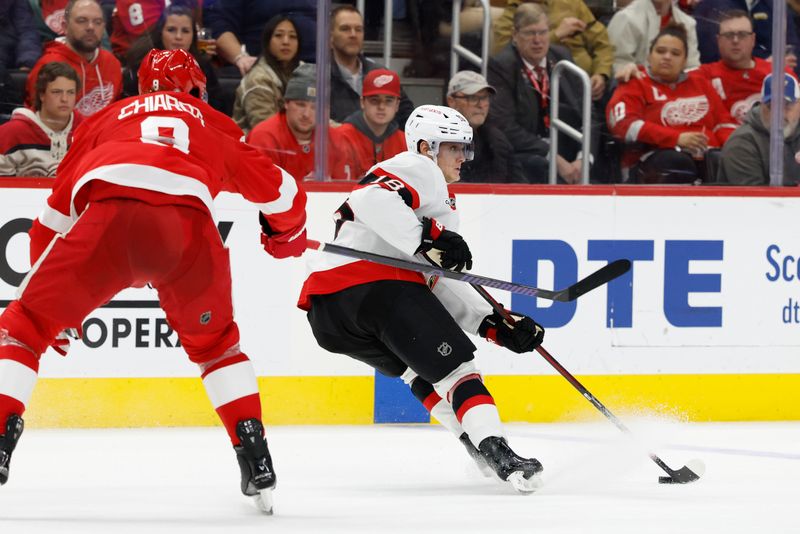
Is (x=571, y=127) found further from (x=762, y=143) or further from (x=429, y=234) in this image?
(x=429, y=234)

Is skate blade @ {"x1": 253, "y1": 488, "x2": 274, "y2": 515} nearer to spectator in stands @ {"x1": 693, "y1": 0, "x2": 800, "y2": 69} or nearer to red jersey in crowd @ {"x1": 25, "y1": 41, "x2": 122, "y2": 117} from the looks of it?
red jersey in crowd @ {"x1": 25, "y1": 41, "x2": 122, "y2": 117}

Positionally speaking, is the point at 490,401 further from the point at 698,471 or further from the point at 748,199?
the point at 748,199

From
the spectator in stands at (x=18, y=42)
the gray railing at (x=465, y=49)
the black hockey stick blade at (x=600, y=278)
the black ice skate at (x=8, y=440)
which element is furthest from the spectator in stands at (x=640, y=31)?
the black ice skate at (x=8, y=440)

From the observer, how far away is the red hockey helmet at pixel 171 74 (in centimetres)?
344

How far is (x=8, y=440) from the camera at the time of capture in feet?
Result: 10.1

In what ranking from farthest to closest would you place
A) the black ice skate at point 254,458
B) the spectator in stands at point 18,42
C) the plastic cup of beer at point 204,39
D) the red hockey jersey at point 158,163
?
the plastic cup of beer at point 204,39 < the spectator in stands at point 18,42 < the black ice skate at point 254,458 < the red hockey jersey at point 158,163

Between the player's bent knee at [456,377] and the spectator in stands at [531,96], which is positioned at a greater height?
the spectator in stands at [531,96]

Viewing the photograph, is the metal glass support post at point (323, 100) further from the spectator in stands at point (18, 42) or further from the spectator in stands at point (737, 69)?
the spectator in stands at point (737, 69)

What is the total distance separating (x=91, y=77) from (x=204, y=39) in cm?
42

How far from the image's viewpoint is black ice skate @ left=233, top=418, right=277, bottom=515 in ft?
10.8

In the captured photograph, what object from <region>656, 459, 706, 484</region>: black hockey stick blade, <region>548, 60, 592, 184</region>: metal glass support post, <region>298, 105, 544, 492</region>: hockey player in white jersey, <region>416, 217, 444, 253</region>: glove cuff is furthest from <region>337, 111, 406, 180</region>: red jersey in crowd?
<region>656, 459, 706, 484</region>: black hockey stick blade

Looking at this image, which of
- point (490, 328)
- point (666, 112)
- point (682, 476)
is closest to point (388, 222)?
point (490, 328)

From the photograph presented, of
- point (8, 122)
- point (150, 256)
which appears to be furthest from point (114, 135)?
point (8, 122)

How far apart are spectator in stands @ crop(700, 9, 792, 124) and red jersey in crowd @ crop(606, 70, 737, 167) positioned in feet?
0.13
